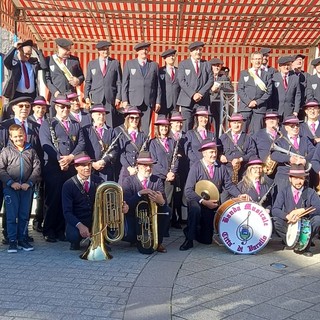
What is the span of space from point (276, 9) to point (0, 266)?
11333 mm

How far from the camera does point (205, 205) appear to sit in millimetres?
7020

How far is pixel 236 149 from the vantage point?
26.0ft

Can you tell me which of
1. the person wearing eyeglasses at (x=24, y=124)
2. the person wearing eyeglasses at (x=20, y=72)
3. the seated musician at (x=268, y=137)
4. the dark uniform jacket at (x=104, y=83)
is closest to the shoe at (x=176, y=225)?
the seated musician at (x=268, y=137)

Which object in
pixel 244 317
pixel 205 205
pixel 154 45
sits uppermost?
pixel 154 45

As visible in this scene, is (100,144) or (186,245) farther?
(100,144)

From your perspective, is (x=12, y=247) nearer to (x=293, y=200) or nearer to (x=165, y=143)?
(x=165, y=143)

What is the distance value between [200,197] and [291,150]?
167cm

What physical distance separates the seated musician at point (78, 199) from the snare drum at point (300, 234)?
87.0 inches

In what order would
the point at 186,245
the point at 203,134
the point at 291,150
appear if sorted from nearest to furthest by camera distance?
the point at 186,245 → the point at 291,150 → the point at 203,134

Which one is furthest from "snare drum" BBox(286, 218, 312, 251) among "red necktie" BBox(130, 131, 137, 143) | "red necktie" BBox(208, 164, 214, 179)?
"red necktie" BBox(130, 131, 137, 143)

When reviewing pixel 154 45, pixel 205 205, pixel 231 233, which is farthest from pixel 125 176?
pixel 154 45

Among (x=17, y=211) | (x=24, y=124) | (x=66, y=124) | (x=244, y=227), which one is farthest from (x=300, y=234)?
(x=24, y=124)

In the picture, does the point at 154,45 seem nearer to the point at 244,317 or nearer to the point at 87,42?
the point at 87,42

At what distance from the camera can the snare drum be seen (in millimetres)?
6586
